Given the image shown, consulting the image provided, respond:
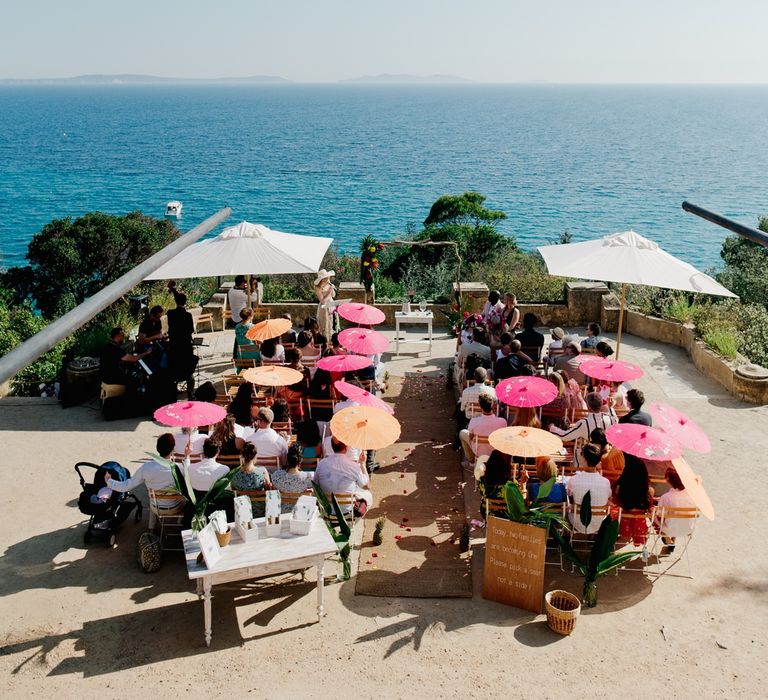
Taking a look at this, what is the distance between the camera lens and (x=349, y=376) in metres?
11.1

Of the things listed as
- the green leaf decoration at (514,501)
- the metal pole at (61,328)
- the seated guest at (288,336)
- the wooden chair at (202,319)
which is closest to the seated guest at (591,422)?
the green leaf decoration at (514,501)

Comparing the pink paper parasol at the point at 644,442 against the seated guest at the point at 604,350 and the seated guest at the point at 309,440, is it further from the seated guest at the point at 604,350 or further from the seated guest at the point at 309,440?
the seated guest at the point at 309,440

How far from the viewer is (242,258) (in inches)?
469

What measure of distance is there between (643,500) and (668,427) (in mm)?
963

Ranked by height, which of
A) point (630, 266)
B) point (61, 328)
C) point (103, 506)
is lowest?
point (103, 506)

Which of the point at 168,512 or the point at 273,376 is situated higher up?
the point at 273,376

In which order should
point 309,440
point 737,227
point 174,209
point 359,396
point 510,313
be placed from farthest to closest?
point 174,209
point 510,313
point 737,227
point 359,396
point 309,440

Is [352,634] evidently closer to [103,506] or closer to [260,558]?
[260,558]

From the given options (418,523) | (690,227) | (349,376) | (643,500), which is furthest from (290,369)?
(690,227)

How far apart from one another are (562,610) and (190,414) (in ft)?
14.4

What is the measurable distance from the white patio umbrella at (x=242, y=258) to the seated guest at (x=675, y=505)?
6364 mm

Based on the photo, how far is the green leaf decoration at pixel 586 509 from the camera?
24.2 ft

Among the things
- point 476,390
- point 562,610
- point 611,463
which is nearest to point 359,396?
point 476,390

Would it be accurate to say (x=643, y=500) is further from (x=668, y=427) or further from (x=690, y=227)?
(x=690, y=227)
